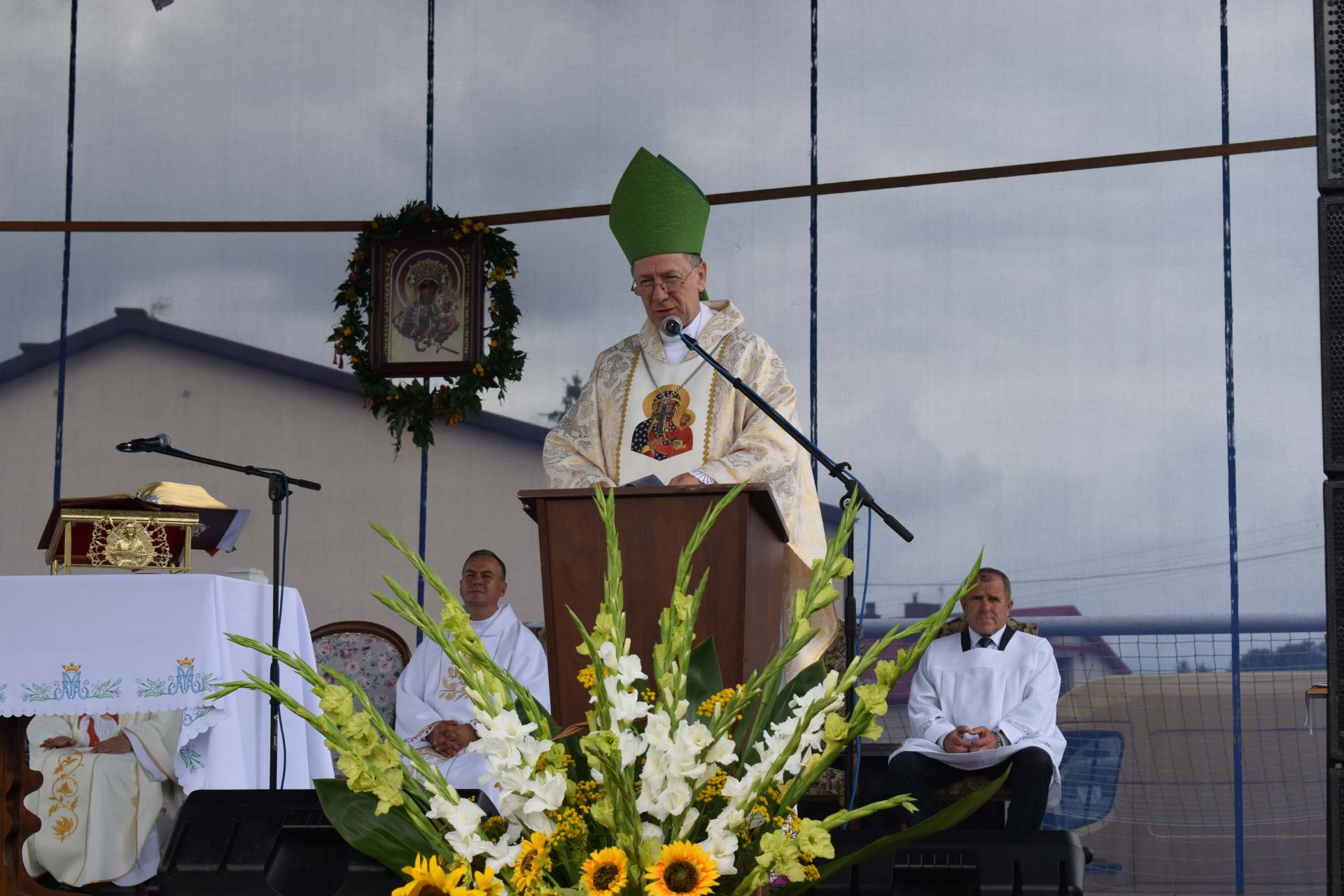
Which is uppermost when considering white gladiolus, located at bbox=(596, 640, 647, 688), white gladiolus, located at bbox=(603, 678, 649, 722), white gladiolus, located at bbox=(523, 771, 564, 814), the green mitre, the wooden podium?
the green mitre

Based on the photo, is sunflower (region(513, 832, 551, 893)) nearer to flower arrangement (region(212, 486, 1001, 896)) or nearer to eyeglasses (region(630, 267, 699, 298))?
flower arrangement (region(212, 486, 1001, 896))

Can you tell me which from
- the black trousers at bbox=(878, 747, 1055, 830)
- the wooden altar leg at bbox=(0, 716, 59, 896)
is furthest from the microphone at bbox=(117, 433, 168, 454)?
the black trousers at bbox=(878, 747, 1055, 830)

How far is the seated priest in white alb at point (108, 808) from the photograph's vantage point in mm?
4102

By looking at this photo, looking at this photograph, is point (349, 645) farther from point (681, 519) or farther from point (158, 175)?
Answer: point (681, 519)

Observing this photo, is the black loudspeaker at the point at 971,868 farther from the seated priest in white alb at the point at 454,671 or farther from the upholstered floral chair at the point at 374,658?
the upholstered floral chair at the point at 374,658

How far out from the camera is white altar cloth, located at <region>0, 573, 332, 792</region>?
3555 mm

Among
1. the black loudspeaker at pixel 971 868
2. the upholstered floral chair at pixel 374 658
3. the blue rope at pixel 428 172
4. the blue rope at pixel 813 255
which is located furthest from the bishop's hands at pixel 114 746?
the black loudspeaker at pixel 971 868

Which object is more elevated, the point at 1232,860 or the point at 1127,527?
the point at 1127,527

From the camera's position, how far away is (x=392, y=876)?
6.29 feet

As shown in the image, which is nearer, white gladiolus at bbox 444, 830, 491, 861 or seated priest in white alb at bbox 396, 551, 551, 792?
white gladiolus at bbox 444, 830, 491, 861

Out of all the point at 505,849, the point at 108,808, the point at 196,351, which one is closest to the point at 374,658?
the point at 108,808

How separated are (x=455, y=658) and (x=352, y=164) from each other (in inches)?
232

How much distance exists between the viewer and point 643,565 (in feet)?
9.12

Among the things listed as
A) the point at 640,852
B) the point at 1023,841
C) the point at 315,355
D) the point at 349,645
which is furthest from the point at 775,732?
the point at 315,355
